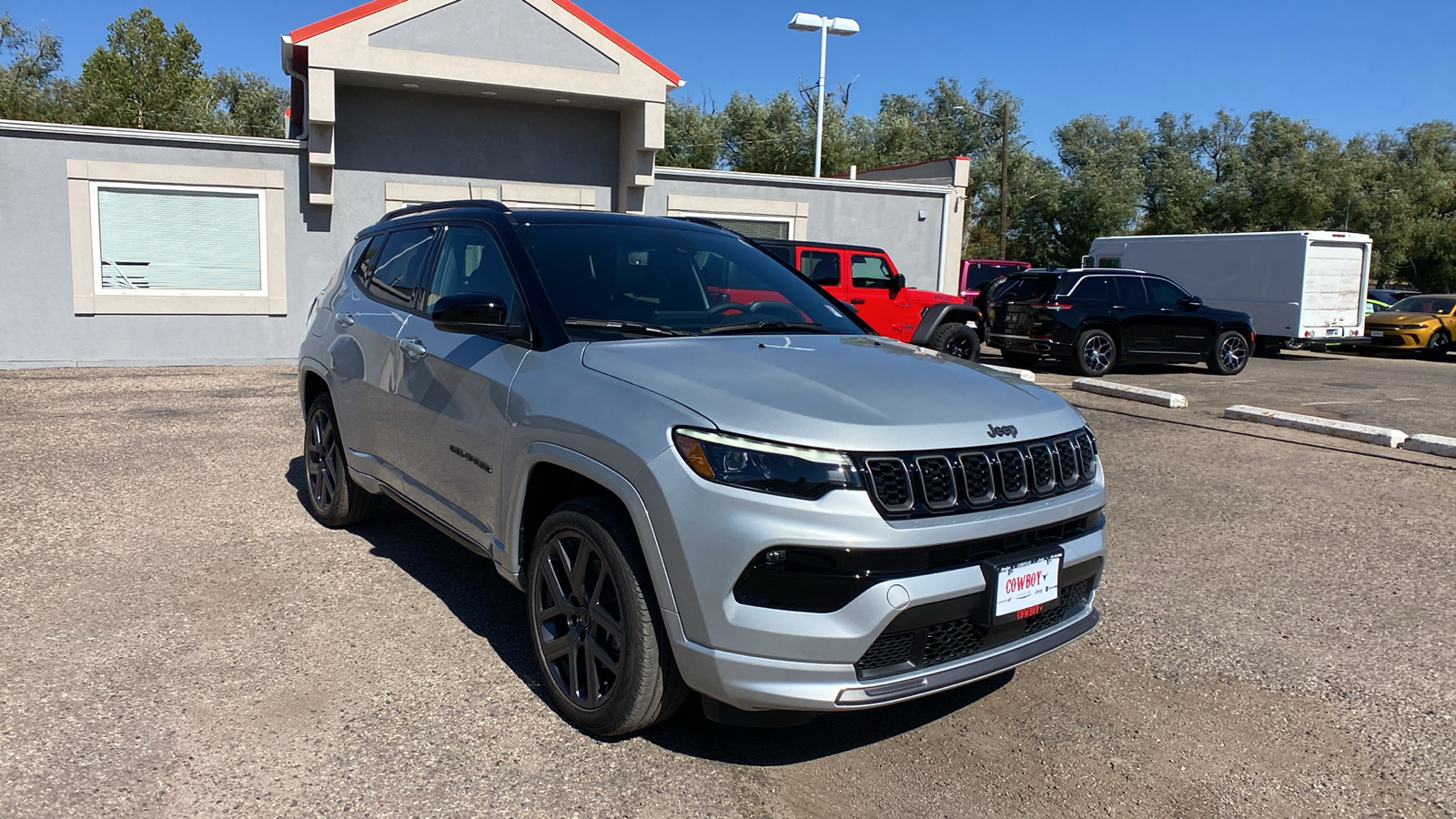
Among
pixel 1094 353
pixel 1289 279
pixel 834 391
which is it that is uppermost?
pixel 1289 279

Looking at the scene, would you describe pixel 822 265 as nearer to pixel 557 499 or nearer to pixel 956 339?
pixel 956 339

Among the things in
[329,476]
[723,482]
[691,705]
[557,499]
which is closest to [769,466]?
[723,482]

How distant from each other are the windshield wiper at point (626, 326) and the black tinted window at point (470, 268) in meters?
0.31

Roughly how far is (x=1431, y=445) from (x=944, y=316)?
6339 millimetres

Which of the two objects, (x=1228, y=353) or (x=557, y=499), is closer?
(x=557, y=499)

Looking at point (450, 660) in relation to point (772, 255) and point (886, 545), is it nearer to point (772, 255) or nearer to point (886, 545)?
point (886, 545)

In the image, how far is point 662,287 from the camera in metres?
4.15

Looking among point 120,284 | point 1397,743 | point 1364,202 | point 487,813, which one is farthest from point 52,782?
point 1364,202

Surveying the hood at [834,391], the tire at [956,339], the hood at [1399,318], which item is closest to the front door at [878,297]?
the tire at [956,339]

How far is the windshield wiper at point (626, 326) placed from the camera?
3738 millimetres

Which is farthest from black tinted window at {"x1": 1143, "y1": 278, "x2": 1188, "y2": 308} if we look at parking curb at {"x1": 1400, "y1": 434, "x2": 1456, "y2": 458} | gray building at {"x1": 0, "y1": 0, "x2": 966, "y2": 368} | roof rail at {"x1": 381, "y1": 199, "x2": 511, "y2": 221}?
roof rail at {"x1": 381, "y1": 199, "x2": 511, "y2": 221}

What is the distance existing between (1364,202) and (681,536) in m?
50.2

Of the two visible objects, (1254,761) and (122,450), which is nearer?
(1254,761)

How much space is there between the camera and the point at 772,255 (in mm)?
4945
